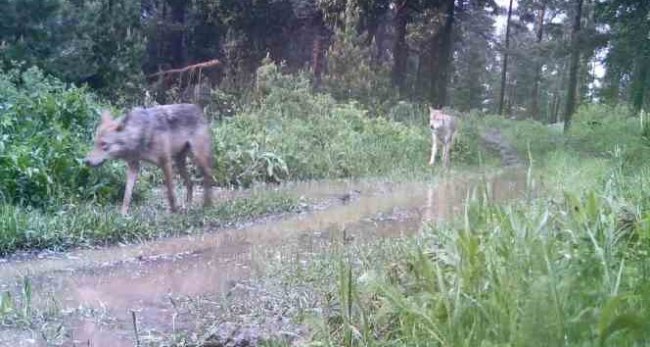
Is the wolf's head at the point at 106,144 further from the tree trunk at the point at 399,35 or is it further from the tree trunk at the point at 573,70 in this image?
the tree trunk at the point at 399,35

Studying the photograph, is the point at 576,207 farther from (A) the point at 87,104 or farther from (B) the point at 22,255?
(A) the point at 87,104

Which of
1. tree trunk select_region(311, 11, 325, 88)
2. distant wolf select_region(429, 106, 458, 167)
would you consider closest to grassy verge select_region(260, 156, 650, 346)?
distant wolf select_region(429, 106, 458, 167)

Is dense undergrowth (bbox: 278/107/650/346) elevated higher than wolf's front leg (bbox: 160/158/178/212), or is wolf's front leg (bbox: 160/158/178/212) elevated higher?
dense undergrowth (bbox: 278/107/650/346)

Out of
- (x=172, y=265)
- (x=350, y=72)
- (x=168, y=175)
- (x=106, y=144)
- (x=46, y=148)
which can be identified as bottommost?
(x=172, y=265)

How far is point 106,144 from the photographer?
28.7ft

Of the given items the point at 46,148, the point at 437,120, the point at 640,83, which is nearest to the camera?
the point at 46,148

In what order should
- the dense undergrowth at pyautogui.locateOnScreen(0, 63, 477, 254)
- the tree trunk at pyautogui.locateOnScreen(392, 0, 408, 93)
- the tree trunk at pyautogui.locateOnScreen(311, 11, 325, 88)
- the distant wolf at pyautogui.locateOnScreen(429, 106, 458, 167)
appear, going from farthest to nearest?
the tree trunk at pyautogui.locateOnScreen(392, 0, 408, 93) → the tree trunk at pyautogui.locateOnScreen(311, 11, 325, 88) → the distant wolf at pyautogui.locateOnScreen(429, 106, 458, 167) → the dense undergrowth at pyautogui.locateOnScreen(0, 63, 477, 254)

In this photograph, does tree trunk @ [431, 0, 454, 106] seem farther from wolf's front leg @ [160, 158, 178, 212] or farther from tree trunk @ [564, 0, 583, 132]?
wolf's front leg @ [160, 158, 178, 212]

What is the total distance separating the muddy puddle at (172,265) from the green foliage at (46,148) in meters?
1.81

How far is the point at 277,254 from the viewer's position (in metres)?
7.08

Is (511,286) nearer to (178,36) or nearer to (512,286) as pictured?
(512,286)

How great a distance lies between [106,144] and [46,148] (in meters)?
1.28

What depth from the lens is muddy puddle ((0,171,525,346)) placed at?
508 centimetres

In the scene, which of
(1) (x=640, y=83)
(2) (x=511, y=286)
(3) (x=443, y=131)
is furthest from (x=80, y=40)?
→ (2) (x=511, y=286)
